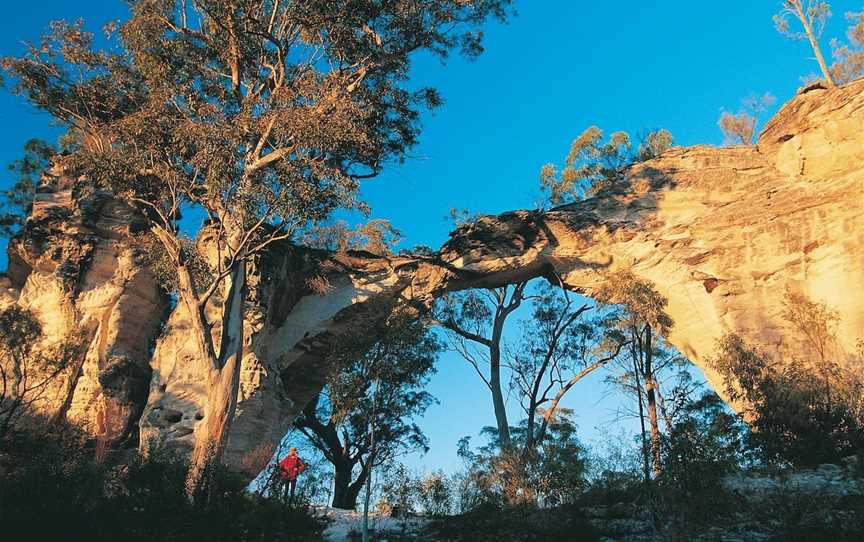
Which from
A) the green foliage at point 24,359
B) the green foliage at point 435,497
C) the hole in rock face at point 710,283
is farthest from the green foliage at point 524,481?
the green foliage at point 24,359

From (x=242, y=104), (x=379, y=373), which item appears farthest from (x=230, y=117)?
(x=379, y=373)

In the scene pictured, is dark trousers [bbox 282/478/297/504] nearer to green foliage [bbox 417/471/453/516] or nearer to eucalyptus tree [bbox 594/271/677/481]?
green foliage [bbox 417/471/453/516]

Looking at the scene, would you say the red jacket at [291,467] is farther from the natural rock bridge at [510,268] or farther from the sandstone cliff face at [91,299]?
the sandstone cliff face at [91,299]

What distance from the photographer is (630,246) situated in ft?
64.6

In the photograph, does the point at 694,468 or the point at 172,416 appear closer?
the point at 694,468

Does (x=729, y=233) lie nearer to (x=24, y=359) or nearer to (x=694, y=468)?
(x=694, y=468)

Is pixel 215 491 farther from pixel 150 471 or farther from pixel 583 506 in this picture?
pixel 583 506

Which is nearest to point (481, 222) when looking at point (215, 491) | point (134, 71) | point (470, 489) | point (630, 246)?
point (630, 246)

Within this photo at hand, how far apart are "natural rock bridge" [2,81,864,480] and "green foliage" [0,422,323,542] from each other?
4103mm

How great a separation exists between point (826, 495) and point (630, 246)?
1011 cm

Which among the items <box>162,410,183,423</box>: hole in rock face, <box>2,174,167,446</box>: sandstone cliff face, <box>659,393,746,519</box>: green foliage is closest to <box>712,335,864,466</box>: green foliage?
<box>659,393,746,519</box>: green foliage

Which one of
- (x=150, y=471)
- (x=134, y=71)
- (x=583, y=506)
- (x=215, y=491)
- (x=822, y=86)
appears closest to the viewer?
(x=215, y=491)

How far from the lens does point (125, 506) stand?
9.98 metres

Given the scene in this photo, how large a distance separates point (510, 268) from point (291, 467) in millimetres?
9481
